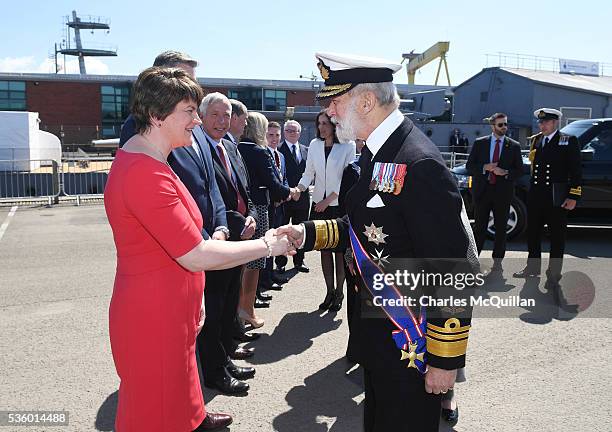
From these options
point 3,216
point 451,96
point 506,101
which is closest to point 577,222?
point 3,216

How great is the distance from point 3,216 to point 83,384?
1008 centimetres

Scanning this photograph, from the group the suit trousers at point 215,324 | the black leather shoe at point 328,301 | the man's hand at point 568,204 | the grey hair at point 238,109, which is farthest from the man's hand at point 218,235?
the man's hand at point 568,204

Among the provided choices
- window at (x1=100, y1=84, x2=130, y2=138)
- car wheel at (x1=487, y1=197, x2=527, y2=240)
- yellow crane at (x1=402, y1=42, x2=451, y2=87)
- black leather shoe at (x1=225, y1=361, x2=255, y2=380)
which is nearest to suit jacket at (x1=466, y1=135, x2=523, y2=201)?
car wheel at (x1=487, y1=197, x2=527, y2=240)

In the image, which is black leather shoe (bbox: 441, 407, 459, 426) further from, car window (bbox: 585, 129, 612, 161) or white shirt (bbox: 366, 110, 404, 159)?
car window (bbox: 585, 129, 612, 161)

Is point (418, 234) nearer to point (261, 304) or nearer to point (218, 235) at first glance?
point (218, 235)

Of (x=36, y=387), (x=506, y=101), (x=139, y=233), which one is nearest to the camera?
(x=139, y=233)

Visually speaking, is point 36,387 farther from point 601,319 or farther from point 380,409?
point 601,319

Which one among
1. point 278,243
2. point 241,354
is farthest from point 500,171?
point 278,243

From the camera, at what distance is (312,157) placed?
6062 mm

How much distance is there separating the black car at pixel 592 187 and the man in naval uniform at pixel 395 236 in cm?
733

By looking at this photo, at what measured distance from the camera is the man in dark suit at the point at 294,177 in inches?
299

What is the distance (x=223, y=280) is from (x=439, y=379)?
2.22 m

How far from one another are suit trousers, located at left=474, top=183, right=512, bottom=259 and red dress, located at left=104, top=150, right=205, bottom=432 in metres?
5.75

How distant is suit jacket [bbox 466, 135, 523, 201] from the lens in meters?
7.11
